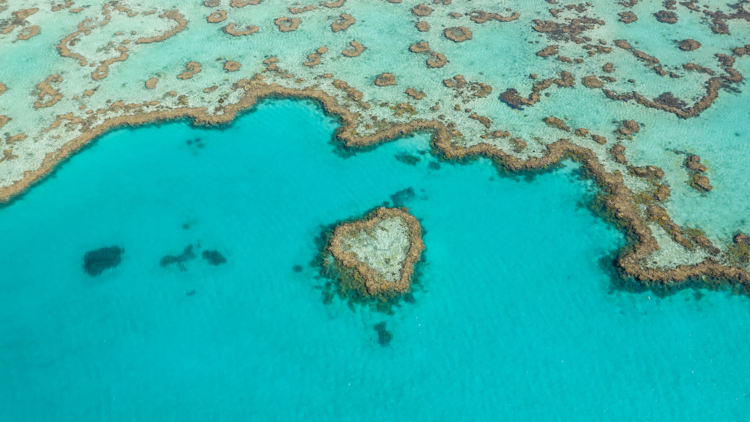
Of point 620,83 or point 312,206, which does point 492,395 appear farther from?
point 620,83

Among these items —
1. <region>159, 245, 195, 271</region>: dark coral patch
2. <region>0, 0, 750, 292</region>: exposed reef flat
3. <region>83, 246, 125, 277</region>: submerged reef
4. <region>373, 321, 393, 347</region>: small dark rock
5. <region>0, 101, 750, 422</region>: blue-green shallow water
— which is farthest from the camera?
<region>0, 0, 750, 292</region>: exposed reef flat

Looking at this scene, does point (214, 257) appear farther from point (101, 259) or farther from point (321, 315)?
point (321, 315)

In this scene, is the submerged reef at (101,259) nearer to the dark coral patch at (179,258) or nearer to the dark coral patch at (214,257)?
the dark coral patch at (179,258)

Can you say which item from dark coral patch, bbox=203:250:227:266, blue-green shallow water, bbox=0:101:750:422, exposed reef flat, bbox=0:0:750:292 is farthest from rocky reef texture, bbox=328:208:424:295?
exposed reef flat, bbox=0:0:750:292

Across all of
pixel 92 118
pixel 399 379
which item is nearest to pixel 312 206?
pixel 399 379

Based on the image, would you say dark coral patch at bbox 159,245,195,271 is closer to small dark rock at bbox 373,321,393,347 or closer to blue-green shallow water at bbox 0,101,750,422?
blue-green shallow water at bbox 0,101,750,422

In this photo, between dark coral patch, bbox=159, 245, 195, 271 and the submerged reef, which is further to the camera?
dark coral patch, bbox=159, 245, 195, 271

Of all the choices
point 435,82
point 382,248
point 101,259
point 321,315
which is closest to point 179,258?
point 101,259

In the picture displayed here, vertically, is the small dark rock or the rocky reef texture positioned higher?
the rocky reef texture
